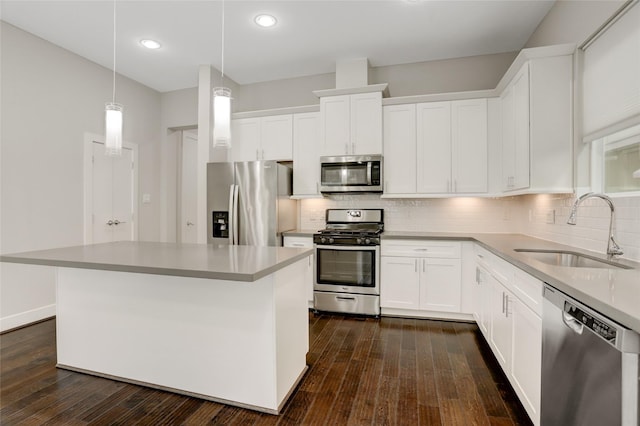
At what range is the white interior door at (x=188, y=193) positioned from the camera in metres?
5.31

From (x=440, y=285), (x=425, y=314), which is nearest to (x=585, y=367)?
(x=440, y=285)

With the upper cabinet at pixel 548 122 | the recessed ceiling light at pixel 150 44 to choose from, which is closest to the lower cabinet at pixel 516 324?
the upper cabinet at pixel 548 122

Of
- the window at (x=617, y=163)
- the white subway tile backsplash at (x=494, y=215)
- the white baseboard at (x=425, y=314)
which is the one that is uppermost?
the window at (x=617, y=163)

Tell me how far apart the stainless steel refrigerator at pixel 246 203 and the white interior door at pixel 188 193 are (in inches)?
60.4

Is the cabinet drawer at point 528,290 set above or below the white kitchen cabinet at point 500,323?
above

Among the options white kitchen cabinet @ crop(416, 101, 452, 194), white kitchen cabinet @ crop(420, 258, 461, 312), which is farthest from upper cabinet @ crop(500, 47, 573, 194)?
A: white kitchen cabinet @ crop(420, 258, 461, 312)

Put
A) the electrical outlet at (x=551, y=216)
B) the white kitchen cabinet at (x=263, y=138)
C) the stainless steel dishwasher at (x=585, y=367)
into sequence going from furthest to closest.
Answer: the white kitchen cabinet at (x=263, y=138)
the electrical outlet at (x=551, y=216)
the stainless steel dishwasher at (x=585, y=367)

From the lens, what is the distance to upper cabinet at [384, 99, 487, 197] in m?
3.59

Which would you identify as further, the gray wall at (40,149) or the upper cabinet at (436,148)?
the upper cabinet at (436,148)

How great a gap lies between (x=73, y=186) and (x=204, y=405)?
3.20 m

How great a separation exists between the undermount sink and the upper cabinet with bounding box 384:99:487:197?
4.25ft

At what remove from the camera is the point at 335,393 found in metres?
2.15

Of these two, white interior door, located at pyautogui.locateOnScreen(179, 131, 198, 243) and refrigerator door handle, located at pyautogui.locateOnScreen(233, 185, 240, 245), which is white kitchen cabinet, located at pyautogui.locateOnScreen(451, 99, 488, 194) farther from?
white interior door, located at pyautogui.locateOnScreen(179, 131, 198, 243)

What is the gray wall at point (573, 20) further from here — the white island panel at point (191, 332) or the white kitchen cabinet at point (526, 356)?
the white island panel at point (191, 332)
